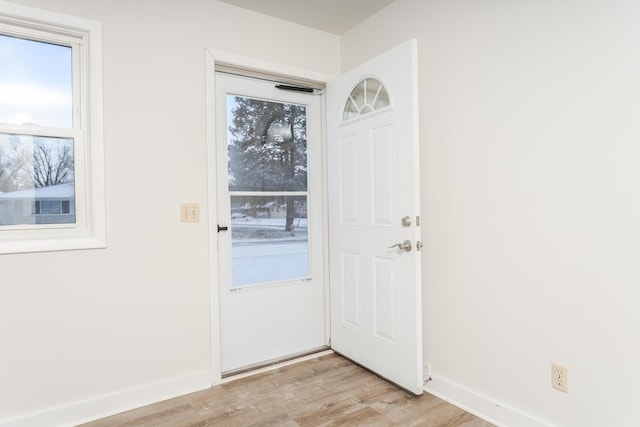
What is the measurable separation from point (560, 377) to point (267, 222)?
1.93 metres

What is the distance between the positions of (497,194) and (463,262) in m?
0.43

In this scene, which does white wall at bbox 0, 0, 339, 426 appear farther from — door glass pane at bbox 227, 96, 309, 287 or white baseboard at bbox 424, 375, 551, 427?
white baseboard at bbox 424, 375, 551, 427

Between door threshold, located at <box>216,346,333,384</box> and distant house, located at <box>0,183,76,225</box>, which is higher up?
distant house, located at <box>0,183,76,225</box>

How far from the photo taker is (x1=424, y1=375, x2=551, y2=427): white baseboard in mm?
1841

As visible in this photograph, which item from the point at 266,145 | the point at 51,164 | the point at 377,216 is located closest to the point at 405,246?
the point at 377,216

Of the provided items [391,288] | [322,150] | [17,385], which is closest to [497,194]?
[391,288]

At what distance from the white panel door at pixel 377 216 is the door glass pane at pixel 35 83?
1.66 metres

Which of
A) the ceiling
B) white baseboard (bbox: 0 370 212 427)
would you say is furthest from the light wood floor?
the ceiling

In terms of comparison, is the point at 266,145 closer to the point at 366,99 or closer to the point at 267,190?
the point at 267,190

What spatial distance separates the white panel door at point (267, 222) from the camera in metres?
2.59

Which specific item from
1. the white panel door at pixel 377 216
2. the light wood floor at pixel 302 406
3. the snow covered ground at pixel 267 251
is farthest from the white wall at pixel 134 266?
the white panel door at pixel 377 216

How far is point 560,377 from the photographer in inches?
67.1

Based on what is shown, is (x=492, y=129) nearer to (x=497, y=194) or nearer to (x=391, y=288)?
(x=497, y=194)

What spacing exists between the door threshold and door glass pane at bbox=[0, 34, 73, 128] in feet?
5.95
